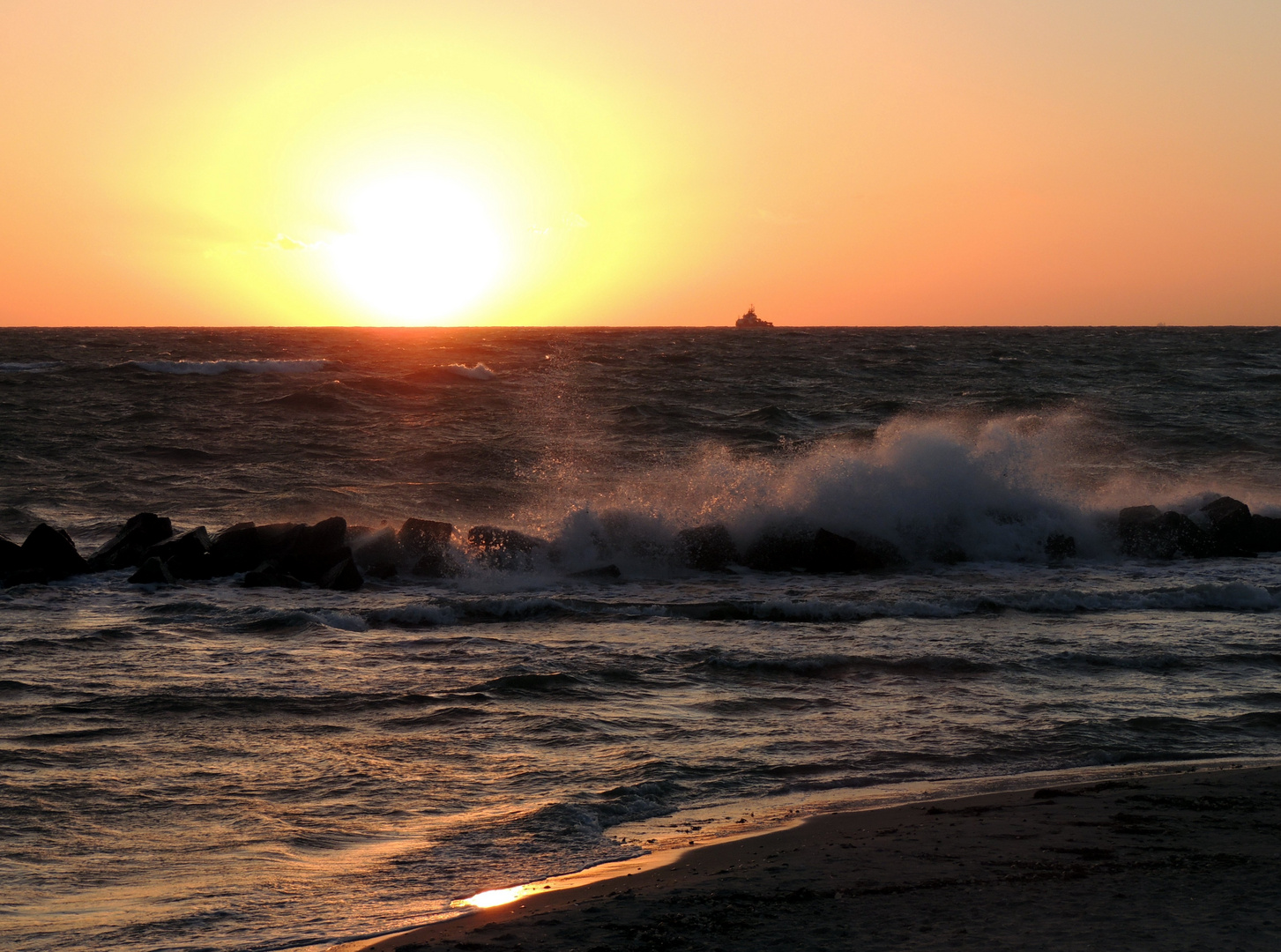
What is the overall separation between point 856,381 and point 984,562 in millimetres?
23784

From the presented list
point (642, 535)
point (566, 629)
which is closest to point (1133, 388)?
point (642, 535)

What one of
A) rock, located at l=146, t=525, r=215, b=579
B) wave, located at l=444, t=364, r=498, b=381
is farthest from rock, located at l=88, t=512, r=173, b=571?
wave, located at l=444, t=364, r=498, b=381

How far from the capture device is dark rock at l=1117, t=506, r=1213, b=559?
1260 cm

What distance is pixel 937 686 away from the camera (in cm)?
688

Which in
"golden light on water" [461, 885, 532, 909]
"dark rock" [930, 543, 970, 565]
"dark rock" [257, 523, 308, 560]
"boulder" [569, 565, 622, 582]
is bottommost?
"boulder" [569, 565, 622, 582]

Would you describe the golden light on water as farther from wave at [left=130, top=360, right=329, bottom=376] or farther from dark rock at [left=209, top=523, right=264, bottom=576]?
wave at [left=130, top=360, right=329, bottom=376]

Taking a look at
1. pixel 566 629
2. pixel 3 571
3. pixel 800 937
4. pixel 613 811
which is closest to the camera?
pixel 800 937

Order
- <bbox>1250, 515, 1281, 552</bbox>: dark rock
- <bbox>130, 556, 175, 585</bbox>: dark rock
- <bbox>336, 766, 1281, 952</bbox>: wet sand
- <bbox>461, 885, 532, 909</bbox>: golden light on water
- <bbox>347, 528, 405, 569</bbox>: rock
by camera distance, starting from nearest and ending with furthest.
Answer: <bbox>336, 766, 1281, 952</bbox>: wet sand → <bbox>461, 885, 532, 909</bbox>: golden light on water → <bbox>130, 556, 175, 585</bbox>: dark rock → <bbox>347, 528, 405, 569</bbox>: rock → <bbox>1250, 515, 1281, 552</bbox>: dark rock

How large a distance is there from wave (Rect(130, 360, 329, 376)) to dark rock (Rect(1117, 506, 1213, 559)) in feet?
104

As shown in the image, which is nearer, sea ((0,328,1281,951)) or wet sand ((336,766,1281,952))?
wet sand ((336,766,1281,952))

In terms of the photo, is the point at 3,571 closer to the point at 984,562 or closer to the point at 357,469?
the point at 357,469

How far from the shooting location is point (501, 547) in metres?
11.6

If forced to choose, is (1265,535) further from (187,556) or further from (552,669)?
(187,556)

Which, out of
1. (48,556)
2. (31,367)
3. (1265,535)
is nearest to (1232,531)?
(1265,535)
